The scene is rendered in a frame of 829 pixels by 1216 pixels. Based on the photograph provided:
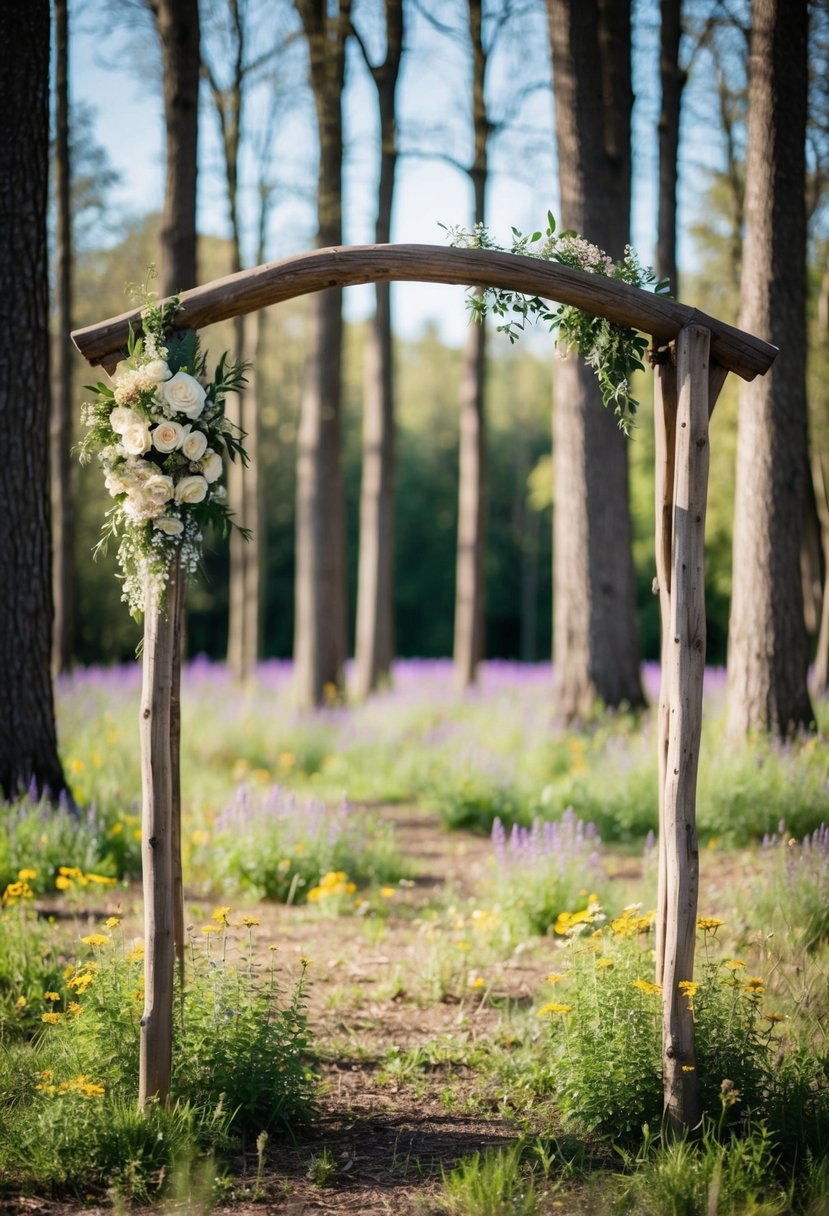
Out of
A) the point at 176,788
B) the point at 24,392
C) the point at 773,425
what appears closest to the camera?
the point at 176,788

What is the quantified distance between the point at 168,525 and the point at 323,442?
8.30 m

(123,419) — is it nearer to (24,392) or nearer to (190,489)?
(190,489)

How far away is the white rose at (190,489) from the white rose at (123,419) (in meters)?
0.26

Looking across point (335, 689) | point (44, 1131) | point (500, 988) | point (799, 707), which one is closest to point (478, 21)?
point (335, 689)

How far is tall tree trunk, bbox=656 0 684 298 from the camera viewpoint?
37.7 ft

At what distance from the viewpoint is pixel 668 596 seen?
154 inches

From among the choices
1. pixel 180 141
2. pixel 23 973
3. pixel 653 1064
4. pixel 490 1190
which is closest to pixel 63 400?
pixel 180 141

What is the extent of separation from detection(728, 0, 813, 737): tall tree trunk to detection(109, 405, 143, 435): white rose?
5.18 m

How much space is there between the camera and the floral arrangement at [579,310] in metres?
3.91

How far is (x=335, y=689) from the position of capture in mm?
11781

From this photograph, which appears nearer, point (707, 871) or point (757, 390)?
point (707, 871)

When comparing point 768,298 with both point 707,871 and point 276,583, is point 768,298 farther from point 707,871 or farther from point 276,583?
point 276,583

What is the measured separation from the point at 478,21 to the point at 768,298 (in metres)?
7.40

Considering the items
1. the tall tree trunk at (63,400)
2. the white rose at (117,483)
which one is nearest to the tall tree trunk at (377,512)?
the tall tree trunk at (63,400)
